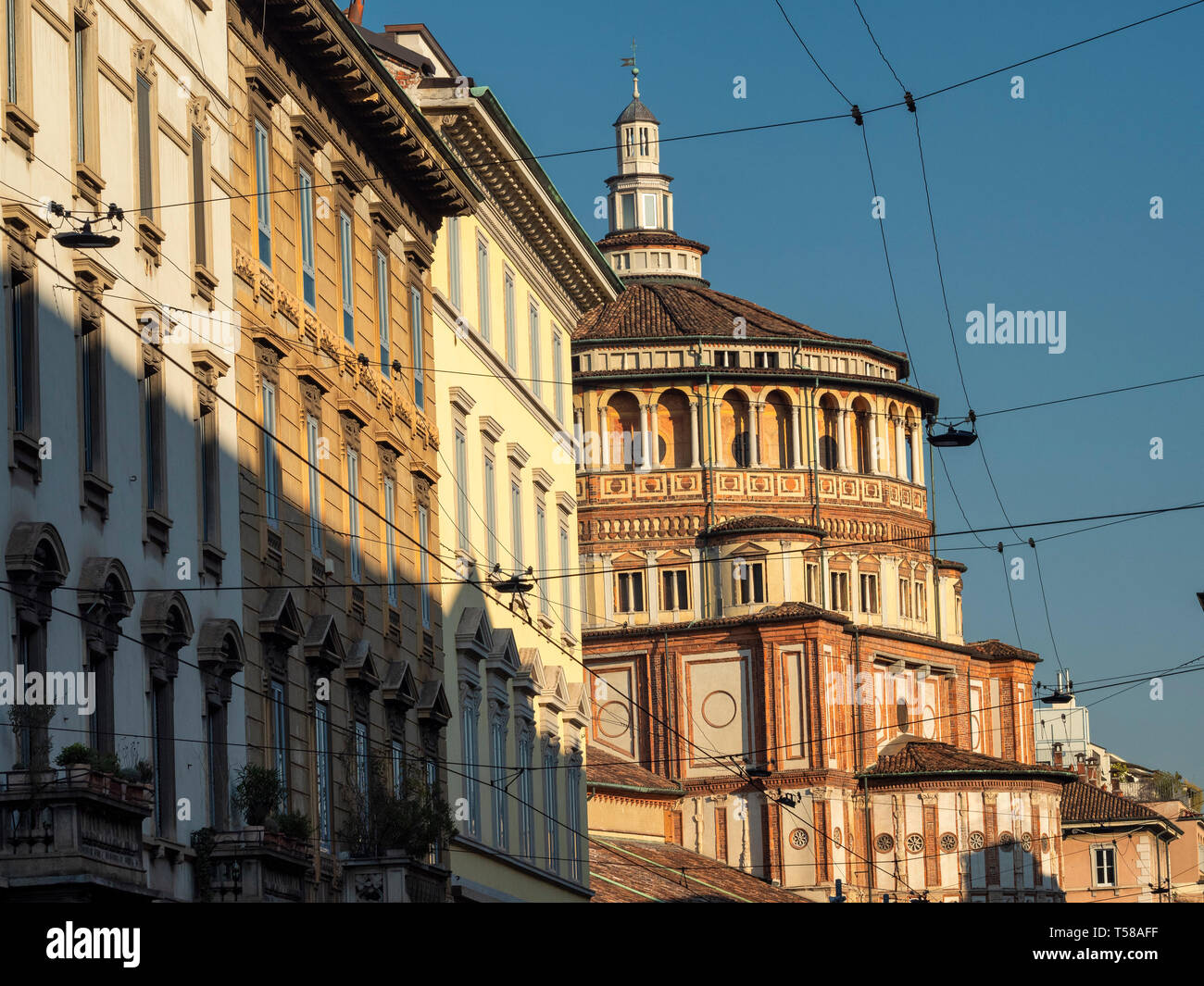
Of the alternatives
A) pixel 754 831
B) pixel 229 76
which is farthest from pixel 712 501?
pixel 229 76

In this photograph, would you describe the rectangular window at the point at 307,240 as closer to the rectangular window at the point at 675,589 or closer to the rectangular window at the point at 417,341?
the rectangular window at the point at 417,341

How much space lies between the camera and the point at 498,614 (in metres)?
48.5

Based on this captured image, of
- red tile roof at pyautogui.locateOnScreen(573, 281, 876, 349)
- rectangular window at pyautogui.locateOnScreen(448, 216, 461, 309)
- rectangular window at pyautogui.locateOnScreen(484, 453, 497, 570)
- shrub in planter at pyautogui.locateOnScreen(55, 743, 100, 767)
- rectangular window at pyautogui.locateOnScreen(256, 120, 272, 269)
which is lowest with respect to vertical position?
shrub in planter at pyautogui.locateOnScreen(55, 743, 100, 767)

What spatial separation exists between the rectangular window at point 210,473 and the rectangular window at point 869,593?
232ft

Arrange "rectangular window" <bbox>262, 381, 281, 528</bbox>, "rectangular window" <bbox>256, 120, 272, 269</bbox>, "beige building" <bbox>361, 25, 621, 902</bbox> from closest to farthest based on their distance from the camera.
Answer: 1. "rectangular window" <bbox>262, 381, 281, 528</bbox>
2. "rectangular window" <bbox>256, 120, 272, 269</bbox>
3. "beige building" <bbox>361, 25, 621, 902</bbox>

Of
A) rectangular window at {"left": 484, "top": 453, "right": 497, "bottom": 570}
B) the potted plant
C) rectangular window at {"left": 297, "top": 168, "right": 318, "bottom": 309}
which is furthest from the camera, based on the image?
rectangular window at {"left": 484, "top": 453, "right": 497, "bottom": 570}

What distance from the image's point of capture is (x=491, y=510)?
4831 centimetres

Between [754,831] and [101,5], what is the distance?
6903 centimetres

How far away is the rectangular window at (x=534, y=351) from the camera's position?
53.6 m

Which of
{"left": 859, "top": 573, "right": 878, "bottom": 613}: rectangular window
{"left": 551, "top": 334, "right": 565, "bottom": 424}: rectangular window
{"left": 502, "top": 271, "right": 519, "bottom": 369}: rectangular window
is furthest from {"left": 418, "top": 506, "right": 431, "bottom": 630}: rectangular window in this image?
{"left": 859, "top": 573, "right": 878, "bottom": 613}: rectangular window

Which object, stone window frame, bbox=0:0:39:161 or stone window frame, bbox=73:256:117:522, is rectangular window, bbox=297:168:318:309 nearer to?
stone window frame, bbox=73:256:117:522

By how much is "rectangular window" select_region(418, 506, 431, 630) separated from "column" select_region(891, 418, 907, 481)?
62551mm

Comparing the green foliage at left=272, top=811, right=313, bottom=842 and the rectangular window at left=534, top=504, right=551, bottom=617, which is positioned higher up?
the rectangular window at left=534, top=504, right=551, bottom=617

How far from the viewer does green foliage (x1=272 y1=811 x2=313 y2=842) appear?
99.3ft
